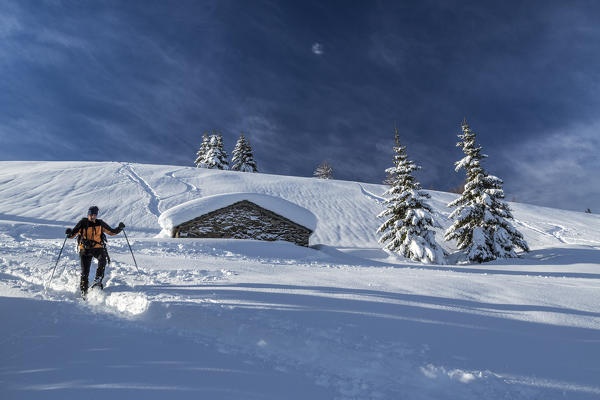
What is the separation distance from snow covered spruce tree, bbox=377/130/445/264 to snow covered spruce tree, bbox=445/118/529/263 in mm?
1709

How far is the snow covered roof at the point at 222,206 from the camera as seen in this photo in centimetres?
1334

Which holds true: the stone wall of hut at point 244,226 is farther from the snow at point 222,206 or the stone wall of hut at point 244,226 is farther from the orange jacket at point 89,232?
the orange jacket at point 89,232

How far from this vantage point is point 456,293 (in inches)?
201

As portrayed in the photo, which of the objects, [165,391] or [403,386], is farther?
[403,386]

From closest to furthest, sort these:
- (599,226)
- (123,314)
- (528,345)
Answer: (528,345)
(123,314)
(599,226)

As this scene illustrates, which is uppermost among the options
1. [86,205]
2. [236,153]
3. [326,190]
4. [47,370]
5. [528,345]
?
[236,153]

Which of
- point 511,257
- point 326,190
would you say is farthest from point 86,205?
point 511,257

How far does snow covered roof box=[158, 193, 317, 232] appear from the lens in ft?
43.8

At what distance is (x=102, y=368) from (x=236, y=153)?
4501 cm

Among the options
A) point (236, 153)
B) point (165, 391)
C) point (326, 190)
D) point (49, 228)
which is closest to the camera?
point (165, 391)

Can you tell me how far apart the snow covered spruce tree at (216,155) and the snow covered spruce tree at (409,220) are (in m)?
31.4

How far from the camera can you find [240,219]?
47.2ft

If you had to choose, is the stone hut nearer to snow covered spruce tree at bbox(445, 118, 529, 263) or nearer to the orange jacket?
the orange jacket

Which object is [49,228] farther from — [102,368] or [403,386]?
[403,386]
